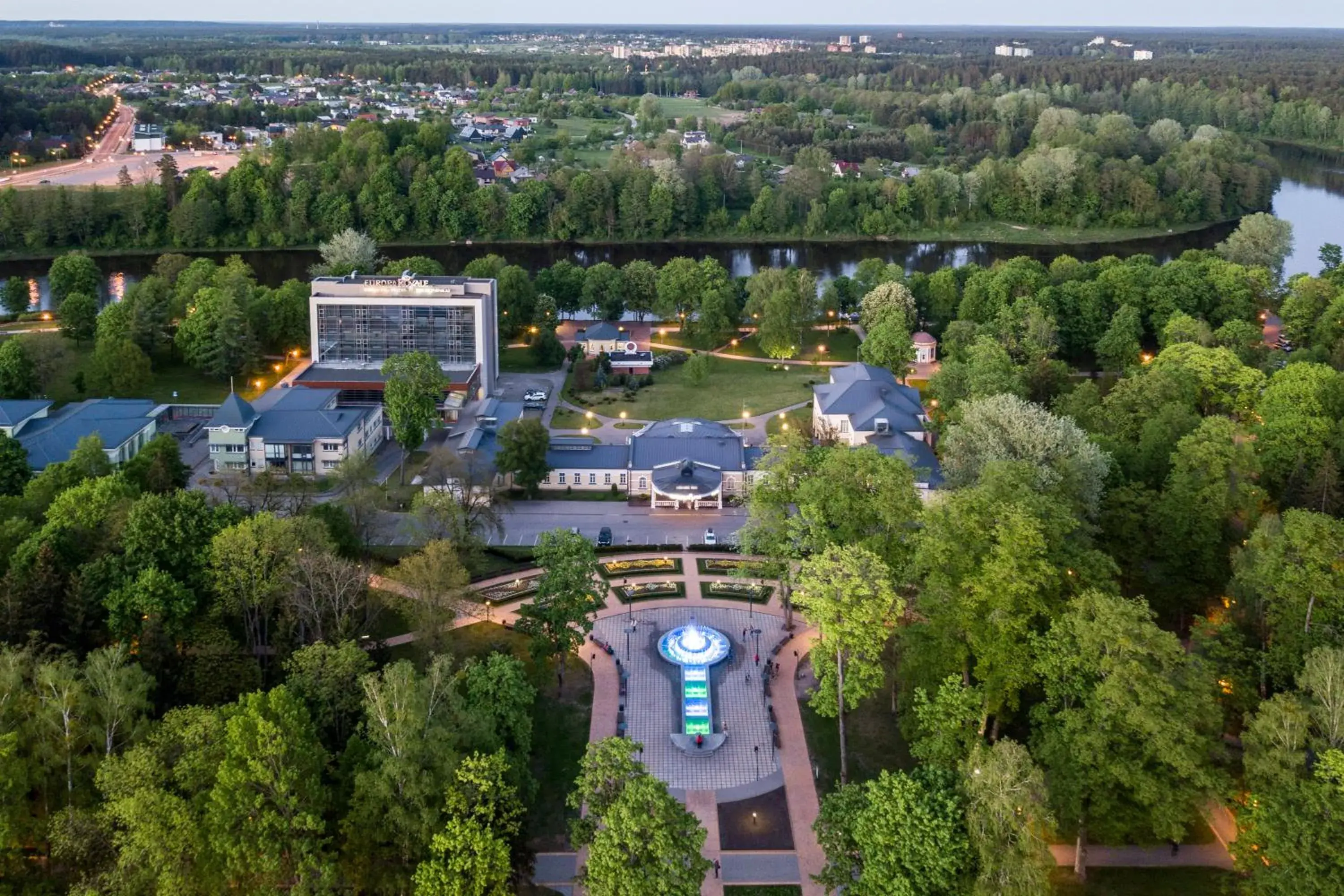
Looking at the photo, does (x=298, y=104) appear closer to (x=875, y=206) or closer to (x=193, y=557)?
(x=875, y=206)

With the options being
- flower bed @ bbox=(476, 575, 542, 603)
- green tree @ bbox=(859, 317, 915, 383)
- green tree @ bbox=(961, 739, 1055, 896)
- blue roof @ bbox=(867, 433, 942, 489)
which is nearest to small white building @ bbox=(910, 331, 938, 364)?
green tree @ bbox=(859, 317, 915, 383)

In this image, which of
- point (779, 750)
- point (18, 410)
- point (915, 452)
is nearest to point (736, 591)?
point (779, 750)

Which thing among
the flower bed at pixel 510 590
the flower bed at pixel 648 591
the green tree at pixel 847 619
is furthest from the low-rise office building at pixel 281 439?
the green tree at pixel 847 619

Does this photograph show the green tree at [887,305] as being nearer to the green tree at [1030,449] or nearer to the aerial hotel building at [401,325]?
the aerial hotel building at [401,325]

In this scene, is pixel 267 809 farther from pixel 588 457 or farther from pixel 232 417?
pixel 232 417

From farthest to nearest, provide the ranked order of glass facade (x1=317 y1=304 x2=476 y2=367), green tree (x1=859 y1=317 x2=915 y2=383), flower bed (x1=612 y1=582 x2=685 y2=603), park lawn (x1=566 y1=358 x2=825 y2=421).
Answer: green tree (x1=859 y1=317 x2=915 y2=383), glass facade (x1=317 y1=304 x2=476 y2=367), park lawn (x1=566 y1=358 x2=825 y2=421), flower bed (x1=612 y1=582 x2=685 y2=603)

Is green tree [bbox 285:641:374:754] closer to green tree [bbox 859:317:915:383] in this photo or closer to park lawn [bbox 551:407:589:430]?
park lawn [bbox 551:407:589:430]

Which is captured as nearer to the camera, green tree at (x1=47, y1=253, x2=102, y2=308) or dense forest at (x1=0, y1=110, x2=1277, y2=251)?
green tree at (x1=47, y1=253, x2=102, y2=308)

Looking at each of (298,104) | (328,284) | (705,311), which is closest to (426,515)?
(328,284)
